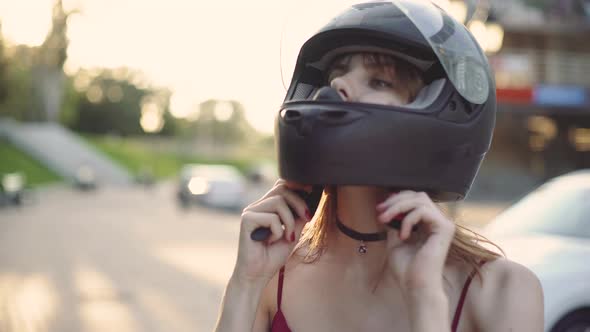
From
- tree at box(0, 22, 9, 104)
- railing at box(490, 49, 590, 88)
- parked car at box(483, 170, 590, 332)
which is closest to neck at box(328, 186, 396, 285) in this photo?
parked car at box(483, 170, 590, 332)

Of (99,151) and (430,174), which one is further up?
(430,174)

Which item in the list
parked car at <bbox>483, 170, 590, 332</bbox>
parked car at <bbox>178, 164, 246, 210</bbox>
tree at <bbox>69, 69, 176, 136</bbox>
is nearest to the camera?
parked car at <bbox>483, 170, 590, 332</bbox>

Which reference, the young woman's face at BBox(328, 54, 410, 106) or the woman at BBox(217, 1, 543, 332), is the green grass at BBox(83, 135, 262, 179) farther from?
the young woman's face at BBox(328, 54, 410, 106)

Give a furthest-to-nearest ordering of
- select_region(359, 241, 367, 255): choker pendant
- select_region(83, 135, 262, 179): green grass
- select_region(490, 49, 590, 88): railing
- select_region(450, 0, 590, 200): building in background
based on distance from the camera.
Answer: select_region(83, 135, 262, 179): green grass, select_region(450, 0, 590, 200): building in background, select_region(490, 49, 590, 88): railing, select_region(359, 241, 367, 255): choker pendant

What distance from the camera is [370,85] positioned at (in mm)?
1680

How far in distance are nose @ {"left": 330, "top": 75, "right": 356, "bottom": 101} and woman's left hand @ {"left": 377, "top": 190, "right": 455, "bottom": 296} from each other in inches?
9.2

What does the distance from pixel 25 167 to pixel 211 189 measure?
80.2 ft

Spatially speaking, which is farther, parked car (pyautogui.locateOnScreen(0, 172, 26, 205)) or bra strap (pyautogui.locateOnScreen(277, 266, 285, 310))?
parked car (pyautogui.locateOnScreen(0, 172, 26, 205))

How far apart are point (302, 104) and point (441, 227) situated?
0.38m

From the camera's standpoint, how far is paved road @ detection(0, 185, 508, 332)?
714cm

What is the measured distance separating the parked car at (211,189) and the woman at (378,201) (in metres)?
22.6

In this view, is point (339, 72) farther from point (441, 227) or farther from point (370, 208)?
point (441, 227)

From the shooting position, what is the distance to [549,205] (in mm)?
4539

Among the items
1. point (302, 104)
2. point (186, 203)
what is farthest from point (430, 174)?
point (186, 203)
